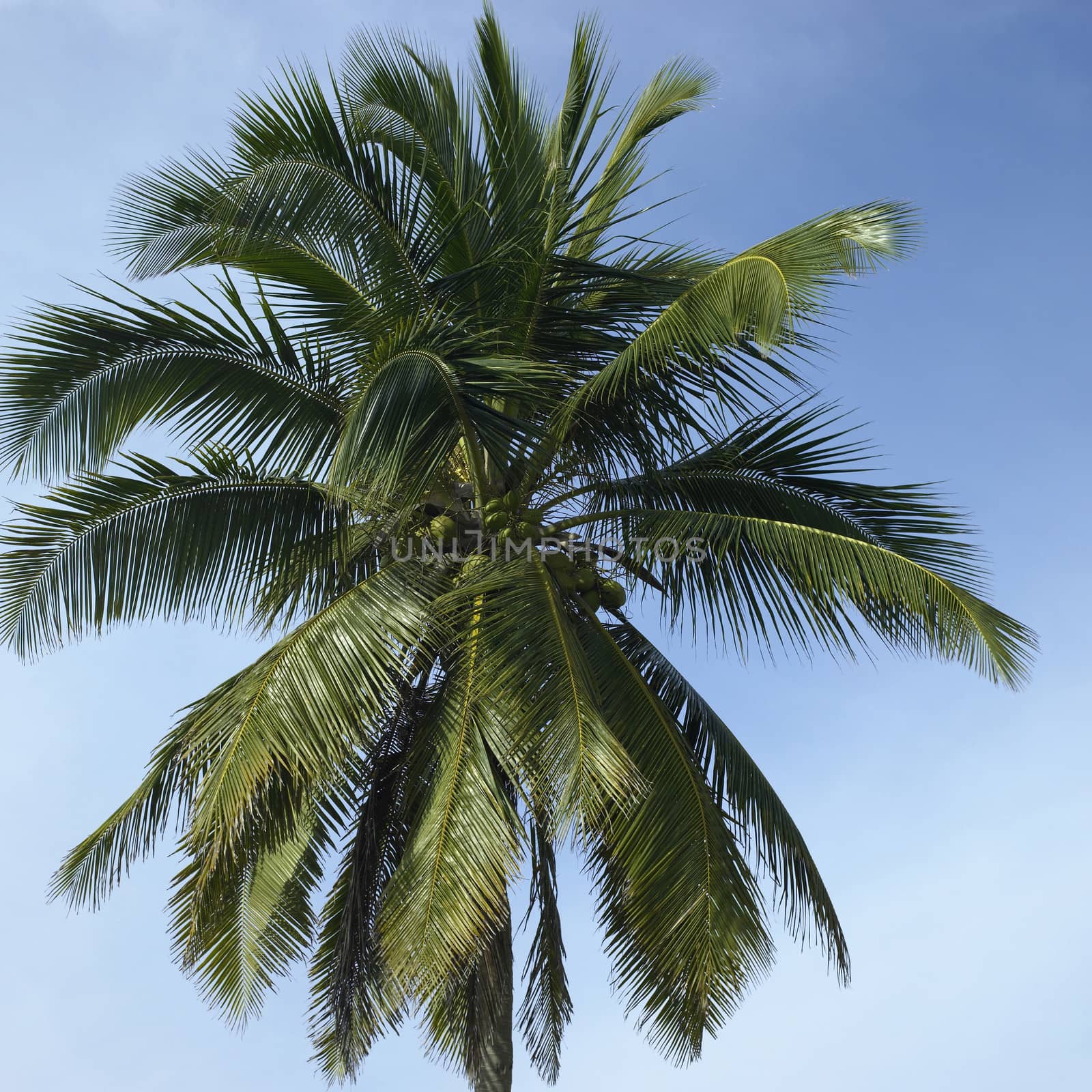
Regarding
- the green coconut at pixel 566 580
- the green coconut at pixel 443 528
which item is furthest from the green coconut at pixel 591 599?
the green coconut at pixel 443 528

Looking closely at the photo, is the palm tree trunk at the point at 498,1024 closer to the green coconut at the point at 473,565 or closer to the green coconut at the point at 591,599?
the green coconut at the point at 591,599

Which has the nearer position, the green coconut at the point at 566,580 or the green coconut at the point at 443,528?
the green coconut at the point at 443,528

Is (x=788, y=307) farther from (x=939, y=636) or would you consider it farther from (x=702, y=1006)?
(x=702, y=1006)

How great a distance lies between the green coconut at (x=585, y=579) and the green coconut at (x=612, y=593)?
9 centimetres

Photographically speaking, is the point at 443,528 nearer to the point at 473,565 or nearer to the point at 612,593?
the point at 473,565

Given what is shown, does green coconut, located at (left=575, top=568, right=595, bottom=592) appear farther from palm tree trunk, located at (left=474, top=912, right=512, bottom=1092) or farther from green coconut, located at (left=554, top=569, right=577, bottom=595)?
palm tree trunk, located at (left=474, top=912, right=512, bottom=1092)

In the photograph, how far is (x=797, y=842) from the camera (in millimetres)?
8797

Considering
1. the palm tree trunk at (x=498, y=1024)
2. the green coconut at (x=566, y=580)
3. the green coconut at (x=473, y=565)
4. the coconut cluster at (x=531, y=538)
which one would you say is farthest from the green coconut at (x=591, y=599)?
the palm tree trunk at (x=498, y=1024)

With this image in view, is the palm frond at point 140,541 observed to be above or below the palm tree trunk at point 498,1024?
above

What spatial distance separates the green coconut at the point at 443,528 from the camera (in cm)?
863

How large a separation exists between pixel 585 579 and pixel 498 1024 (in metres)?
2.98

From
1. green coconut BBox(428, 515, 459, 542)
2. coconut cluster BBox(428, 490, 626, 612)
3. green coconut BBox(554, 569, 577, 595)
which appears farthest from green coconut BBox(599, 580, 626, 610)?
green coconut BBox(428, 515, 459, 542)

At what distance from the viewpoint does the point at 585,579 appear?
29.0 ft

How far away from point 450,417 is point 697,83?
411 cm
